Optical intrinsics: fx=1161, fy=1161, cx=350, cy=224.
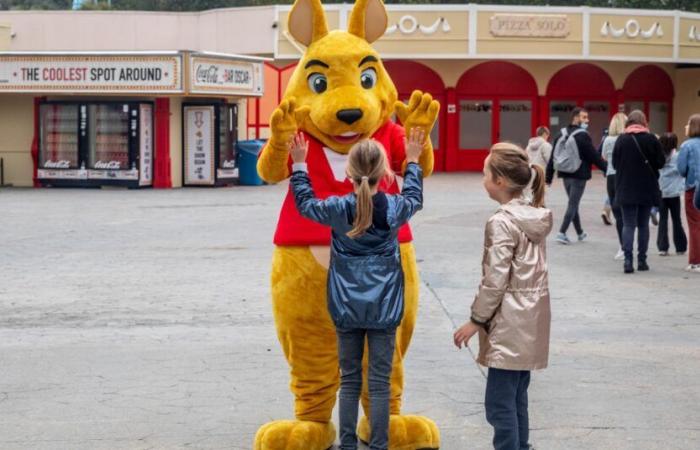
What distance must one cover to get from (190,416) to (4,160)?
2307cm

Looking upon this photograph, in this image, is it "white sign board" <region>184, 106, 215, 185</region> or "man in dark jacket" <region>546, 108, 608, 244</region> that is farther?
"white sign board" <region>184, 106, 215, 185</region>

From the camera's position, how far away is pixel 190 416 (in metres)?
6.38

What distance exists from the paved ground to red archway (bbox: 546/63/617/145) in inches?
776

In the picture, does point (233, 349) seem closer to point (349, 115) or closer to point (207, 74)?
point (349, 115)

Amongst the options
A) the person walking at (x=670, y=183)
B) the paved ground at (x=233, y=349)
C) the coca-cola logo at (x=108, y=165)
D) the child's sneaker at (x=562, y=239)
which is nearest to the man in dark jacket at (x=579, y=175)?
the child's sneaker at (x=562, y=239)

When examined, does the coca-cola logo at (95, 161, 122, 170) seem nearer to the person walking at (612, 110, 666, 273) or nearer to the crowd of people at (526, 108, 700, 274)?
the crowd of people at (526, 108, 700, 274)

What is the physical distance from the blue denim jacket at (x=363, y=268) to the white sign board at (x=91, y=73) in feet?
70.2

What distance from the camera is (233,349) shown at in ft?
26.9

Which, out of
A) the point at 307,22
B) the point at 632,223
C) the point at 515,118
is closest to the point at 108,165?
the point at 515,118

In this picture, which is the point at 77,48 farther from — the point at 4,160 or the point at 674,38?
the point at 674,38

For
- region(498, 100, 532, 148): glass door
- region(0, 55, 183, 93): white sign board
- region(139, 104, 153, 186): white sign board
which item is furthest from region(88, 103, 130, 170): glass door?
region(498, 100, 532, 148): glass door

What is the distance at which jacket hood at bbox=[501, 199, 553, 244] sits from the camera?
16.4 feet

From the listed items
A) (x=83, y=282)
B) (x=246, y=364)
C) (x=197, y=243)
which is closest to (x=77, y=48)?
(x=197, y=243)

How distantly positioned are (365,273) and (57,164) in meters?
23.2
